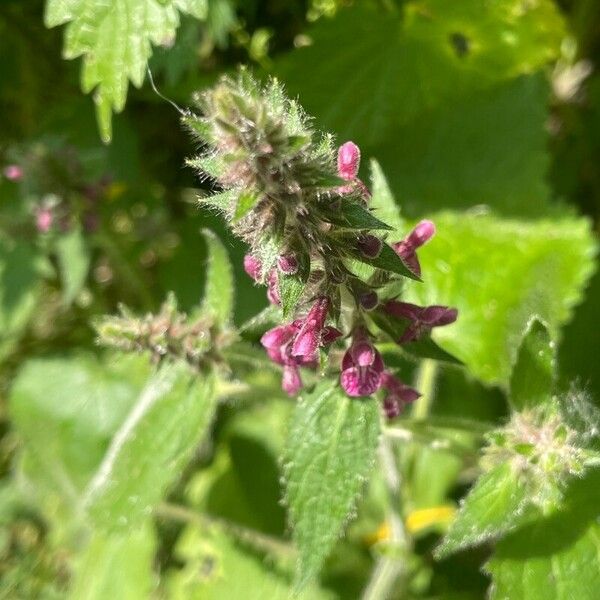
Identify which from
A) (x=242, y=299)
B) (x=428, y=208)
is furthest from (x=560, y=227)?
(x=242, y=299)

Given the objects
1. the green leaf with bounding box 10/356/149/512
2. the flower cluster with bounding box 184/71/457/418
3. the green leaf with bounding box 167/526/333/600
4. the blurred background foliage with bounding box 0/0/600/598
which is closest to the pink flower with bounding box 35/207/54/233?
the blurred background foliage with bounding box 0/0/600/598

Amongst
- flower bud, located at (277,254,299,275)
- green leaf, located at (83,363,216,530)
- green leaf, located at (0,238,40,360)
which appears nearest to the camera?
flower bud, located at (277,254,299,275)

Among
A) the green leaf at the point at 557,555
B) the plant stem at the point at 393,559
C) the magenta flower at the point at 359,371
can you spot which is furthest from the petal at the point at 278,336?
the plant stem at the point at 393,559

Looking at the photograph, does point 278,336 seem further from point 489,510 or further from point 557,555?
point 557,555

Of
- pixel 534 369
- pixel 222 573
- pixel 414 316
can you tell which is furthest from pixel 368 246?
pixel 222 573

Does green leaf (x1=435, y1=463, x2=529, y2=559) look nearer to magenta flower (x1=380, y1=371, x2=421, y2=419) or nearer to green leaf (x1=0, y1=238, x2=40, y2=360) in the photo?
magenta flower (x1=380, y1=371, x2=421, y2=419)
